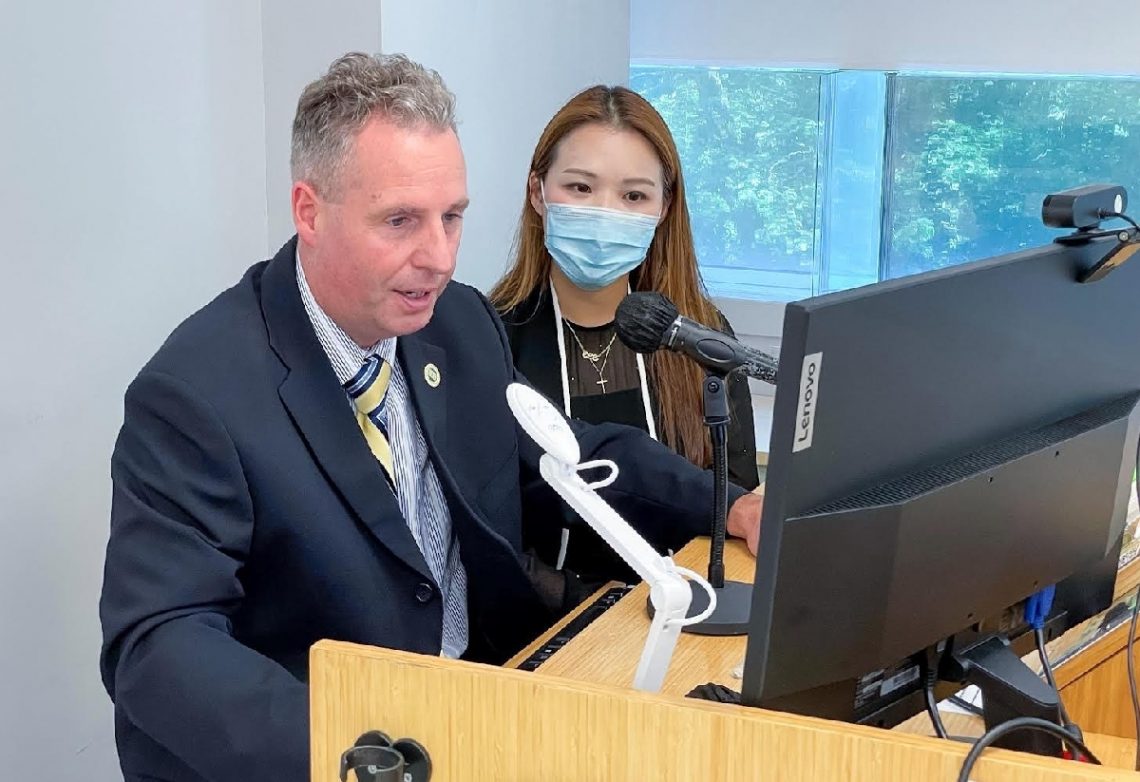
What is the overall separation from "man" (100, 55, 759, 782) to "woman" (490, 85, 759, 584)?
1.75 ft

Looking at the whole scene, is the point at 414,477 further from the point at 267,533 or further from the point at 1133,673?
the point at 1133,673

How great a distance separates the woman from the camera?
2.38m

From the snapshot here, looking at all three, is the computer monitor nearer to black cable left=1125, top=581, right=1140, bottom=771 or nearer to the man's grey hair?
black cable left=1125, top=581, right=1140, bottom=771

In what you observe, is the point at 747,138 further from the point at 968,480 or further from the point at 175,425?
the point at 968,480

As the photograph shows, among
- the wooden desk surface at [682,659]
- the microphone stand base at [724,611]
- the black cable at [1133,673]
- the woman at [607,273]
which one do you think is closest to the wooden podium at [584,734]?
the wooden desk surface at [682,659]

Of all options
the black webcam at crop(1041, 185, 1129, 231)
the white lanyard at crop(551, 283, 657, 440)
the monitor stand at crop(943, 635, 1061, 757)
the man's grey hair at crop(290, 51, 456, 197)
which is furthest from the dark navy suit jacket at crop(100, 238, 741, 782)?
the black webcam at crop(1041, 185, 1129, 231)

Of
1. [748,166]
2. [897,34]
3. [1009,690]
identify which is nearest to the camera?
[1009,690]

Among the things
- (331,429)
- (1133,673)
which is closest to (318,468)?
(331,429)

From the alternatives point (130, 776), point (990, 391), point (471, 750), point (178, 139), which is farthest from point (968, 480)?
point (178, 139)

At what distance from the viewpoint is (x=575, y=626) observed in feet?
5.75

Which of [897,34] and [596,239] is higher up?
[897,34]

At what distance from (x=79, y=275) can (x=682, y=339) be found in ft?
3.48

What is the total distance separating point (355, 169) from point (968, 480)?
82 cm

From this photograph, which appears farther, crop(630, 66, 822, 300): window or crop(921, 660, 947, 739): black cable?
crop(630, 66, 822, 300): window
